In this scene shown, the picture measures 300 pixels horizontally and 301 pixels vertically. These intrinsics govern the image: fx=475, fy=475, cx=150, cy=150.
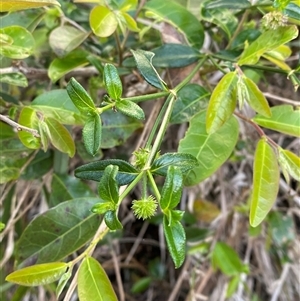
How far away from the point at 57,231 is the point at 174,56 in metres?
0.34

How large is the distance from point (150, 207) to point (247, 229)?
801mm

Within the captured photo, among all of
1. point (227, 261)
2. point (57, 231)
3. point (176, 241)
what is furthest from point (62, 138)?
point (227, 261)

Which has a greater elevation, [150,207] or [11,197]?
[150,207]

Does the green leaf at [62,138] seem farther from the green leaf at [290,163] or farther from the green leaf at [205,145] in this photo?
the green leaf at [290,163]

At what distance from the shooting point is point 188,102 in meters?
0.73

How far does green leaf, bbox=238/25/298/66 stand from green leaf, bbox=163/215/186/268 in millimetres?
287

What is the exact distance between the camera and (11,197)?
96 centimetres

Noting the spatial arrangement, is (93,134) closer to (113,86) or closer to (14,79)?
(113,86)

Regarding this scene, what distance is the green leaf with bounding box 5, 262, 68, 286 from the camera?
613 millimetres

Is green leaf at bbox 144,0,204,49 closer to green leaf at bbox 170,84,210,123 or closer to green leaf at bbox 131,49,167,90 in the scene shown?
green leaf at bbox 170,84,210,123

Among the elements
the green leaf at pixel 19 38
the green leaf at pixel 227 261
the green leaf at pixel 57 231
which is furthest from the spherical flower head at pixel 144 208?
the green leaf at pixel 227 261

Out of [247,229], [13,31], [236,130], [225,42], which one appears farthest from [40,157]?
[247,229]

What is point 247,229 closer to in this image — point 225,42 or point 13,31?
point 225,42

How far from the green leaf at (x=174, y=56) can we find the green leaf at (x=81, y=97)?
0.26 m
